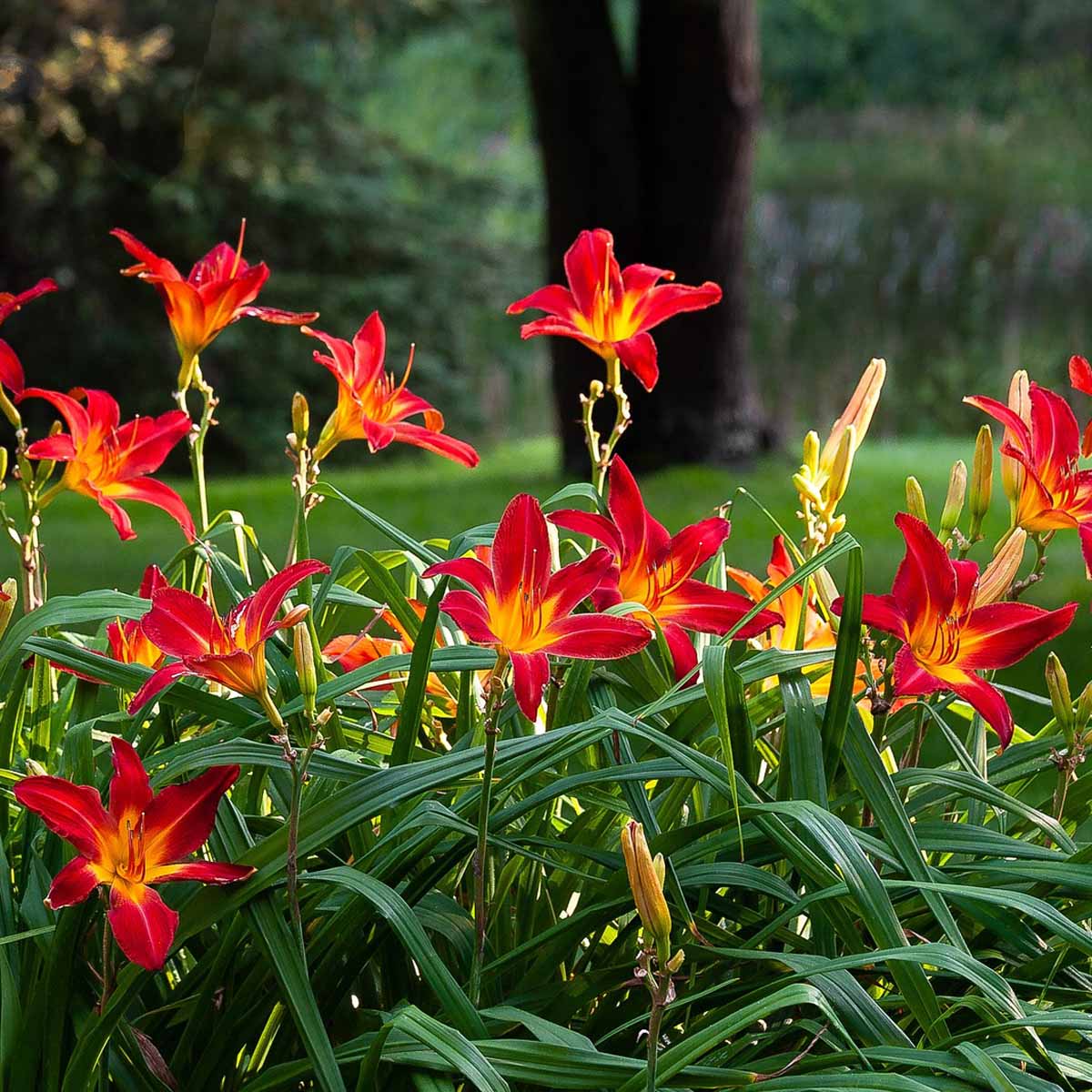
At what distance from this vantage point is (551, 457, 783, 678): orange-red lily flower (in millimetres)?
919

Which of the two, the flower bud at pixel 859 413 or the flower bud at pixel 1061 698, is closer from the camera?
the flower bud at pixel 1061 698

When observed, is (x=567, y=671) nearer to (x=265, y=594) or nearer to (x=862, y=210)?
(x=265, y=594)

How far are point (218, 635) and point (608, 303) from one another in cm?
45

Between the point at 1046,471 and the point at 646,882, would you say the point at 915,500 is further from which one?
the point at 646,882

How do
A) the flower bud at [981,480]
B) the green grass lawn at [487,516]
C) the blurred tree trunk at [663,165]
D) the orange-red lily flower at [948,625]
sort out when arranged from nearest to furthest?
the orange-red lily flower at [948,625], the flower bud at [981,480], the green grass lawn at [487,516], the blurred tree trunk at [663,165]

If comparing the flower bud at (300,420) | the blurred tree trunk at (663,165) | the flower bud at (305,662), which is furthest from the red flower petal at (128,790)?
the blurred tree trunk at (663,165)

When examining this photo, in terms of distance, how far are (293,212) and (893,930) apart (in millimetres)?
8306

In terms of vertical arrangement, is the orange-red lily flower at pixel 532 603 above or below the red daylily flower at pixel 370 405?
below

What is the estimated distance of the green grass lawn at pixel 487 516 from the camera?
3.96 metres

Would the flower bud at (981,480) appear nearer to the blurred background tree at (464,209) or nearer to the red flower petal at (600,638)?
the red flower petal at (600,638)

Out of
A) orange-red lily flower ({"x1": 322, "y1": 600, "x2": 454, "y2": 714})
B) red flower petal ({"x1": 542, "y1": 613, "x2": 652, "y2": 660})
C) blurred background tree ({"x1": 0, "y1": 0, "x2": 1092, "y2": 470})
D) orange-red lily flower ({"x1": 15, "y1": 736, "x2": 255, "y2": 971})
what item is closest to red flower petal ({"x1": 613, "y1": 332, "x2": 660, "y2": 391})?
orange-red lily flower ({"x1": 322, "y1": 600, "x2": 454, "y2": 714})

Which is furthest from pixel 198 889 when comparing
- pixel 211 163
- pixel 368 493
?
pixel 211 163

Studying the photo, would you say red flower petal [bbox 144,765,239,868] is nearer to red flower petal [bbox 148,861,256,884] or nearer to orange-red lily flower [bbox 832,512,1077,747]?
red flower petal [bbox 148,861,256,884]

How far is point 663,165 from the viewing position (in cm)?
532
